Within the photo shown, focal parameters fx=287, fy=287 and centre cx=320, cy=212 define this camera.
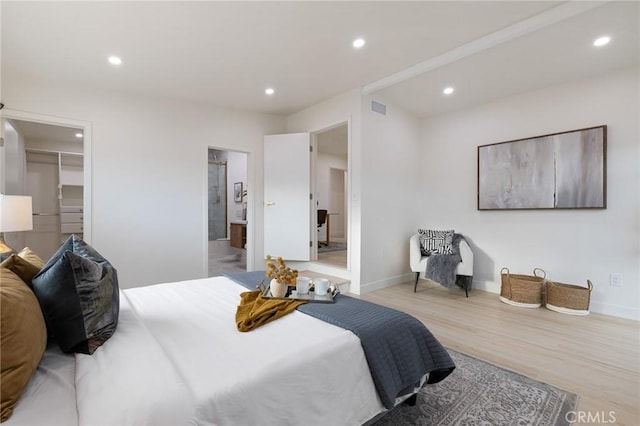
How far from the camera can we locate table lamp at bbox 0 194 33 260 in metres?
2.26

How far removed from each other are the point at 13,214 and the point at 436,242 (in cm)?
443

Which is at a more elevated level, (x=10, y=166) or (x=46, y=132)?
(x=46, y=132)

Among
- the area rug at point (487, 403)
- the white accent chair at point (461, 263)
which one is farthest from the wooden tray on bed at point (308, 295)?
the white accent chair at point (461, 263)

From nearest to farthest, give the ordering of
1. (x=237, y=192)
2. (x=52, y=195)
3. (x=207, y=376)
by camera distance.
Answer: (x=207, y=376), (x=52, y=195), (x=237, y=192)

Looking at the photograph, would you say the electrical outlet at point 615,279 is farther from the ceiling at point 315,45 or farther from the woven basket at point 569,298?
the ceiling at point 315,45

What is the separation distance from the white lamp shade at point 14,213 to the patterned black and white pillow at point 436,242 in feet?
13.9

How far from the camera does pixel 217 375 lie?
0.93 meters

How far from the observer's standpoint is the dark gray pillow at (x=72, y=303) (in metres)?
1.02

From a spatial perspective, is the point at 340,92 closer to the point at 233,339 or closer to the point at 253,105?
the point at 253,105

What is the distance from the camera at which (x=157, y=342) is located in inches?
43.8

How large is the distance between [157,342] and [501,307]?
341 cm

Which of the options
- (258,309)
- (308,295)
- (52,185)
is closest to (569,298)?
(308,295)

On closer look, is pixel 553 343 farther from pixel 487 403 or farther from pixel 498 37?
pixel 498 37

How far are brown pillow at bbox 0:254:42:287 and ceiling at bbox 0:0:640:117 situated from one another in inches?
77.6
